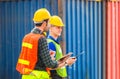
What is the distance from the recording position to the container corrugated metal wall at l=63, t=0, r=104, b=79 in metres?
8.34

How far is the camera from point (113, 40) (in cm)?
916

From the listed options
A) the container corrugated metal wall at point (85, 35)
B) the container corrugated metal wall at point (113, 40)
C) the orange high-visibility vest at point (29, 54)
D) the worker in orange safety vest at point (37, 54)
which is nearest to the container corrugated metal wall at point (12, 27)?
the container corrugated metal wall at point (85, 35)

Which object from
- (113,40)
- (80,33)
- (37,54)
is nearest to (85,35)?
(80,33)

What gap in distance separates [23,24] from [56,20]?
92.9 inches

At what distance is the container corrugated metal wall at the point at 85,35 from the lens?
27.3ft

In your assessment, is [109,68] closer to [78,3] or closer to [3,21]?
[78,3]

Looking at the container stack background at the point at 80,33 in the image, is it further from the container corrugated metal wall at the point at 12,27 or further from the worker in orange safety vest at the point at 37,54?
the worker in orange safety vest at the point at 37,54

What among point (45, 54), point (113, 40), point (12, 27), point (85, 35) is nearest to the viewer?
point (45, 54)

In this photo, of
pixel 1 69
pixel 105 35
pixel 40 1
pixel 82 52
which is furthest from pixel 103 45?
pixel 1 69

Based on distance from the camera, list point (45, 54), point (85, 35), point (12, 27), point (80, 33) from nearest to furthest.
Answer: point (45, 54), point (80, 33), point (85, 35), point (12, 27)

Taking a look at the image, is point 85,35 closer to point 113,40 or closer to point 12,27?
point 113,40

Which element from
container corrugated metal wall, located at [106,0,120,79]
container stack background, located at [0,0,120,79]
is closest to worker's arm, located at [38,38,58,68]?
container stack background, located at [0,0,120,79]

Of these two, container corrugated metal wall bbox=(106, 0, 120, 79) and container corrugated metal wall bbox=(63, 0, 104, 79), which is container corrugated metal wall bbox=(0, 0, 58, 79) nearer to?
container corrugated metal wall bbox=(63, 0, 104, 79)

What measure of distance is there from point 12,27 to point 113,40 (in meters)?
2.32
